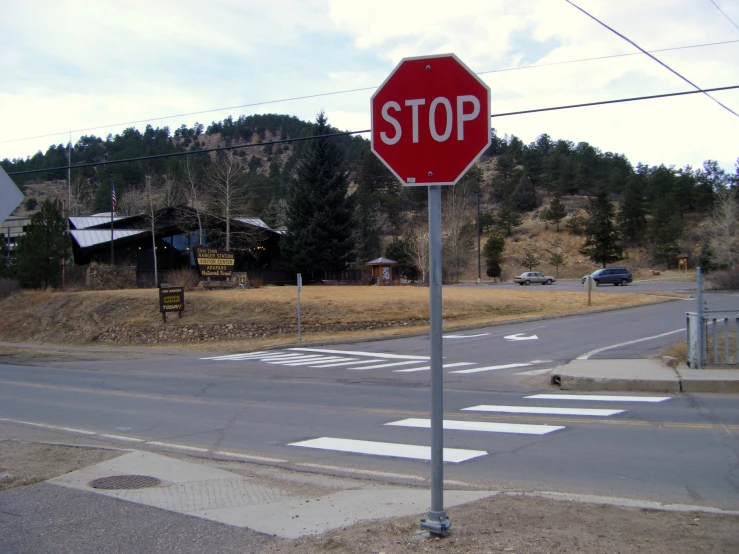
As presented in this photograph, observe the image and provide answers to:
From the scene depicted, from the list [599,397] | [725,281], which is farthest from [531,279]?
[599,397]

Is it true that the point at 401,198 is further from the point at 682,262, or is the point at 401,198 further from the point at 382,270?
the point at 382,270

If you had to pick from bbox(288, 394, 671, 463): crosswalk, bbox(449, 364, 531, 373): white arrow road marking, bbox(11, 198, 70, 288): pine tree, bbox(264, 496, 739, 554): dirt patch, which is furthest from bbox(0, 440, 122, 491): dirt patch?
bbox(11, 198, 70, 288): pine tree

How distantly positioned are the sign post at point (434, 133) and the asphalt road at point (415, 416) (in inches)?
123

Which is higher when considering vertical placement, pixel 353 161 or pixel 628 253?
pixel 353 161

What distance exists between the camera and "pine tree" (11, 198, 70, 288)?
4450 cm

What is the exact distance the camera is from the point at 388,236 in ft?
318

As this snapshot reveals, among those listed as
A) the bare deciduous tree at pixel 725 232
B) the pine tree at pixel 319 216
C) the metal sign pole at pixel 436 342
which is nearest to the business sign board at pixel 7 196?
the metal sign pole at pixel 436 342

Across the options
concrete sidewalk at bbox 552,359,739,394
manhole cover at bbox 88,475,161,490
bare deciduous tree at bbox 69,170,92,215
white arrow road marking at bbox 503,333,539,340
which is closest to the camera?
manhole cover at bbox 88,475,161,490

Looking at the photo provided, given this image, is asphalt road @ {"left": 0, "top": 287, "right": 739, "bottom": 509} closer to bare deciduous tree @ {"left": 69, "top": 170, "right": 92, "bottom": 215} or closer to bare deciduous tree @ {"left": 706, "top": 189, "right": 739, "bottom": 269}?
bare deciduous tree @ {"left": 706, "top": 189, "right": 739, "bottom": 269}

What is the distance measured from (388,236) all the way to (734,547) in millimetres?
92783

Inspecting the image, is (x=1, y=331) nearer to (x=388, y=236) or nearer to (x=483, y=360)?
(x=483, y=360)

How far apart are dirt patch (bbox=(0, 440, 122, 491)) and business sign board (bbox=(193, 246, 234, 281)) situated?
1133 inches

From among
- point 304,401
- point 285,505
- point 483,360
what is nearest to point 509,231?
point 483,360

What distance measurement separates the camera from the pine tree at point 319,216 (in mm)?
55250
